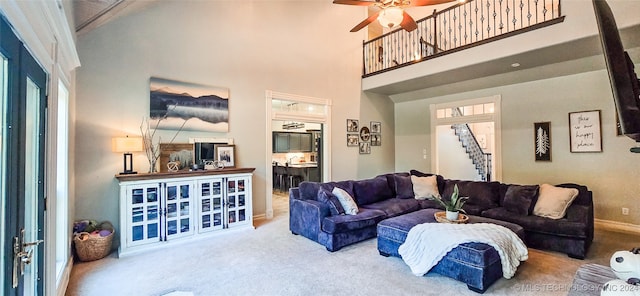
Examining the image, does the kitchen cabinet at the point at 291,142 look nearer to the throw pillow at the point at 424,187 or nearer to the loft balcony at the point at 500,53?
the loft balcony at the point at 500,53

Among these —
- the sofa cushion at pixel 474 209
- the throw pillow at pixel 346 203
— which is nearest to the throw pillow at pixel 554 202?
the sofa cushion at pixel 474 209

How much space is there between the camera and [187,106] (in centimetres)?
449

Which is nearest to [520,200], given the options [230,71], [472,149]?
[472,149]

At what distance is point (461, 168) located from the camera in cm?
805

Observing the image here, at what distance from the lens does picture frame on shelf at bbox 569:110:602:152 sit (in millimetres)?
4738

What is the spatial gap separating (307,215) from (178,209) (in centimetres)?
182

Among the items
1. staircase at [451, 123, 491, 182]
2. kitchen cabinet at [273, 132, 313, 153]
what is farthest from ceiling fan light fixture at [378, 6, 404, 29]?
kitchen cabinet at [273, 132, 313, 153]

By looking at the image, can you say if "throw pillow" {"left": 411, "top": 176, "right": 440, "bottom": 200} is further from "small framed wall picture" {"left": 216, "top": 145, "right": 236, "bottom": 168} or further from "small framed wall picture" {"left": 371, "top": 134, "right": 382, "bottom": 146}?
"small framed wall picture" {"left": 216, "top": 145, "right": 236, "bottom": 168}

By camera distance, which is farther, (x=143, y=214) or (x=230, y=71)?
(x=230, y=71)

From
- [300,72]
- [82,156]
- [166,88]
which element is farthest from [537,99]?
[82,156]

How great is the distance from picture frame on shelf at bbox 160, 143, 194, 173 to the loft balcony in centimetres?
435

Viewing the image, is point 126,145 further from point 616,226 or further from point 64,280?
point 616,226

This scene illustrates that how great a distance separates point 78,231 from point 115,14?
2.85 m

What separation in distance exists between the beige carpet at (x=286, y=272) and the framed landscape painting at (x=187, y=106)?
1.83 m
